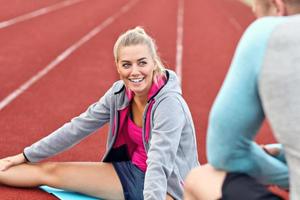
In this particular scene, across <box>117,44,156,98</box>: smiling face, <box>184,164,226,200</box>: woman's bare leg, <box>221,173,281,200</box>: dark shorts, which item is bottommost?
<box>221,173,281,200</box>: dark shorts

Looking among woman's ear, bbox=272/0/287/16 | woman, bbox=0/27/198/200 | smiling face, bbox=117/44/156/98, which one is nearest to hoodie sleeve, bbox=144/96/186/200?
woman, bbox=0/27/198/200

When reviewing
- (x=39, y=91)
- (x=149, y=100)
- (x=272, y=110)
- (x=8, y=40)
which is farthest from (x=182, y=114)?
(x=8, y=40)

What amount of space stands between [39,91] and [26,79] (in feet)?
1.93

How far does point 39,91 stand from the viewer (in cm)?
722

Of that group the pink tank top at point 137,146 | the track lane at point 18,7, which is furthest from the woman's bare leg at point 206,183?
the track lane at point 18,7

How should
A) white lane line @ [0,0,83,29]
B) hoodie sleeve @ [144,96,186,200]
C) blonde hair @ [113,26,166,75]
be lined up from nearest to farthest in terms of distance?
hoodie sleeve @ [144,96,186,200] → blonde hair @ [113,26,166,75] → white lane line @ [0,0,83,29]

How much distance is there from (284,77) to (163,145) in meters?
1.46

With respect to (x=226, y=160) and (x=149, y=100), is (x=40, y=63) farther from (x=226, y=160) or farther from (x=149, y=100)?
(x=226, y=160)

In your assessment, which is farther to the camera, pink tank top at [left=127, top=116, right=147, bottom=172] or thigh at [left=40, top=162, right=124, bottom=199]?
thigh at [left=40, top=162, right=124, bottom=199]

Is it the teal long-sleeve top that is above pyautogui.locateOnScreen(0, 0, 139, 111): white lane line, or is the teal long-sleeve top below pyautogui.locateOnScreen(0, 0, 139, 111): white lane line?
below

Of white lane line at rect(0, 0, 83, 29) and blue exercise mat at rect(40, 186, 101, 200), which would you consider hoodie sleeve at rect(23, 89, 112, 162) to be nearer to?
blue exercise mat at rect(40, 186, 101, 200)

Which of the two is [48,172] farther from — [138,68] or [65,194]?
[138,68]

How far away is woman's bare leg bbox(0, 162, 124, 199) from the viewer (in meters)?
3.93

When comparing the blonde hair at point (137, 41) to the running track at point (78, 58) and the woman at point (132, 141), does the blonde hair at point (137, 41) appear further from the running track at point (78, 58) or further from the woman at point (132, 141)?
the running track at point (78, 58)
